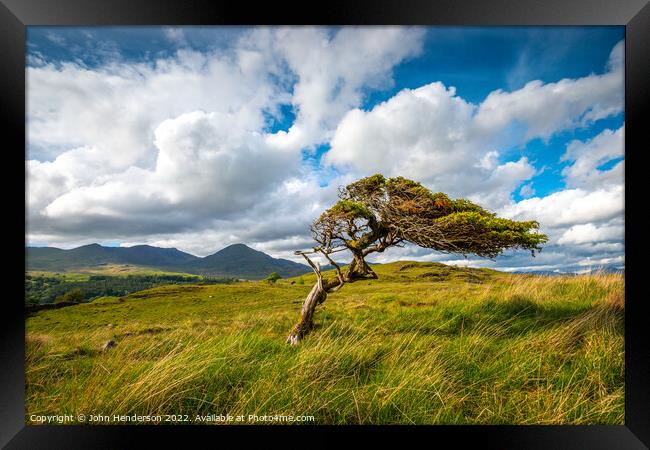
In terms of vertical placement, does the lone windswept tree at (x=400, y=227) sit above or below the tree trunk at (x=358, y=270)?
above

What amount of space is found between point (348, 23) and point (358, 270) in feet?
12.1

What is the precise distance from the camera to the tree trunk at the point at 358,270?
15.1 ft

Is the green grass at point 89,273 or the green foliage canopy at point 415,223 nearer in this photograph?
the green foliage canopy at point 415,223

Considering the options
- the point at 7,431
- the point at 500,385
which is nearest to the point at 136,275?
the point at 7,431

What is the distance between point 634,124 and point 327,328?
4908 mm

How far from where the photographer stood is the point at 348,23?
295 centimetres

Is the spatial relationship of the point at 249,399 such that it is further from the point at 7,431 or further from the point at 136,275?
the point at 136,275

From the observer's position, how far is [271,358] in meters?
3.61

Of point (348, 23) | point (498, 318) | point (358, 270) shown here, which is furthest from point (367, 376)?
point (348, 23)

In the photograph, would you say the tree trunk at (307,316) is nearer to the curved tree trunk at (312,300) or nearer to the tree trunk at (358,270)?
the curved tree trunk at (312,300)

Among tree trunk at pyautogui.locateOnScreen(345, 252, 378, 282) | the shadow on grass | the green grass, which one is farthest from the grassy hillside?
the green grass

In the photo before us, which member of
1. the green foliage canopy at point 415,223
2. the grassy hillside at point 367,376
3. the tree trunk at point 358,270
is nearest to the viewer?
the grassy hillside at point 367,376

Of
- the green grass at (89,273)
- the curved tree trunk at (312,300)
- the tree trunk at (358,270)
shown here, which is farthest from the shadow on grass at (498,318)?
the green grass at (89,273)

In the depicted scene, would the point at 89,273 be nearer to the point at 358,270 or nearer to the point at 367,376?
the point at 358,270
